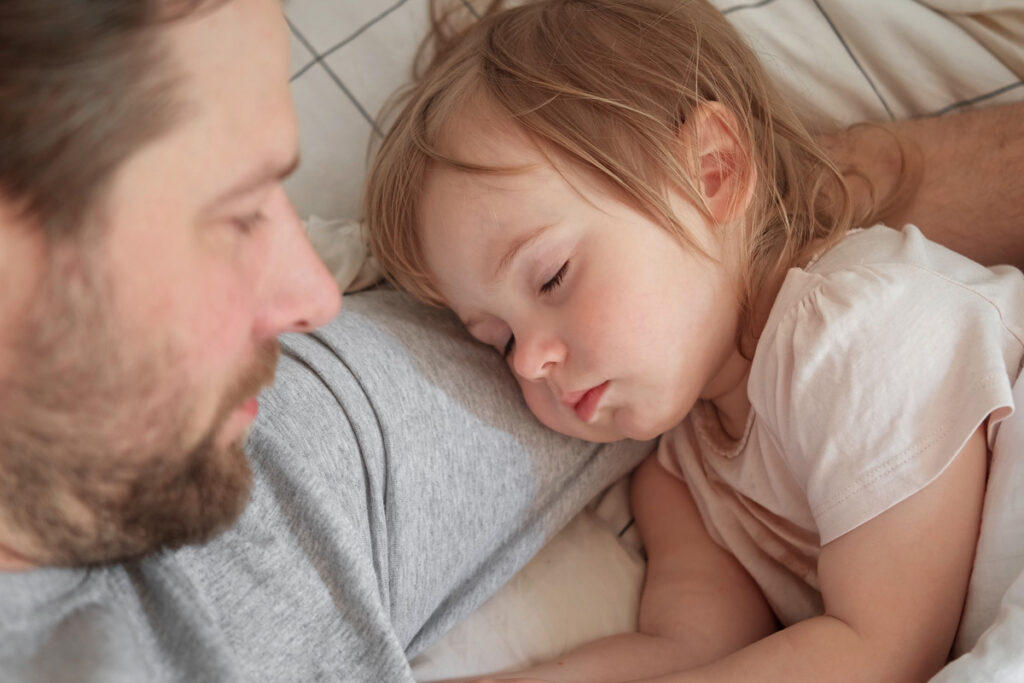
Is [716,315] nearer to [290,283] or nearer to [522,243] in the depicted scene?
[522,243]

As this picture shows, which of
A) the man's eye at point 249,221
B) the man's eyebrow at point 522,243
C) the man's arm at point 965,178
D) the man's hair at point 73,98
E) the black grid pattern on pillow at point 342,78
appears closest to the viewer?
the man's hair at point 73,98

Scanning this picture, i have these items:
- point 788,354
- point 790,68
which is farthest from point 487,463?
point 790,68

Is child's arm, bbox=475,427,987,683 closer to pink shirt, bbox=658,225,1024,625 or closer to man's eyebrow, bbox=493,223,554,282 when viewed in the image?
pink shirt, bbox=658,225,1024,625

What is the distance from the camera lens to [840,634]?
92 centimetres

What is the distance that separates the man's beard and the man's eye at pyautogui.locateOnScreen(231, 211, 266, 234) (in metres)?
0.10

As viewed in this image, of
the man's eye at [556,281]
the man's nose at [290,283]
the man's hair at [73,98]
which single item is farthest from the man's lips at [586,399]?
the man's hair at [73,98]

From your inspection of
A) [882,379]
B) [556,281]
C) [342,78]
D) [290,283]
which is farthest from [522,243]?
[342,78]

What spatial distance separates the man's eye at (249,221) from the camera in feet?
2.40

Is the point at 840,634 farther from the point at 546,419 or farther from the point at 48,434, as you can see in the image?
the point at 48,434

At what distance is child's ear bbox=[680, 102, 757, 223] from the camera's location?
3.50 ft

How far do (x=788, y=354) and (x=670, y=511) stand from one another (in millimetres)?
341

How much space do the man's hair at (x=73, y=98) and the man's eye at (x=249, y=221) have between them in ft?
0.33

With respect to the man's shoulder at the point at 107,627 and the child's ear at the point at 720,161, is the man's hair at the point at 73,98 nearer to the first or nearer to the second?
the man's shoulder at the point at 107,627

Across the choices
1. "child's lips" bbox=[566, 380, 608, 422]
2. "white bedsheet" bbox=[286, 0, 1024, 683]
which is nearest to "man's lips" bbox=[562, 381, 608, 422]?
"child's lips" bbox=[566, 380, 608, 422]
